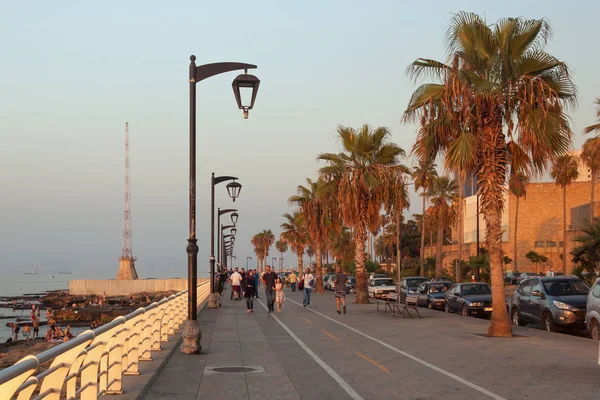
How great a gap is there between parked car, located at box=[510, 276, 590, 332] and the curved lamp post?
1233cm

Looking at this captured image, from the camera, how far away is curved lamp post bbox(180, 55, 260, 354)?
16453 mm

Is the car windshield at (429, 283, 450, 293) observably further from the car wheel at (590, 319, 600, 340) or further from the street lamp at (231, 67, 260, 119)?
the street lamp at (231, 67, 260, 119)

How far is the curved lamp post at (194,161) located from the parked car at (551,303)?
12332 millimetres

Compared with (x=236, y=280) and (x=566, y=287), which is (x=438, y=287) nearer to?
(x=236, y=280)

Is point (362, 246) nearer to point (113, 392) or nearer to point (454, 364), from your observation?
point (454, 364)

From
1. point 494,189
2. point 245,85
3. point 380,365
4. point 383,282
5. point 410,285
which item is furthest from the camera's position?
point 383,282

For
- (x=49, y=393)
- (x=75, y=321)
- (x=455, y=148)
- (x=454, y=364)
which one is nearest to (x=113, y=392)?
(x=49, y=393)

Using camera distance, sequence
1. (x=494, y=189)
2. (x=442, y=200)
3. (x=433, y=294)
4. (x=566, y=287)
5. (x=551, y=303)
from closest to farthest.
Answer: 1. (x=494, y=189)
2. (x=551, y=303)
3. (x=566, y=287)
4. (x=433, y=294)
5. (x=442, y=200)

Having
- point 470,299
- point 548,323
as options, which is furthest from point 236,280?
point 548,323

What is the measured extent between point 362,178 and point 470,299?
989 centimetres

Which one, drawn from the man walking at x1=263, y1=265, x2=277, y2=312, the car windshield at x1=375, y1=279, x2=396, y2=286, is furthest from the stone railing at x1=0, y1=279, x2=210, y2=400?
the car windshield at x1=375, y1=279, x2=396, y2=286

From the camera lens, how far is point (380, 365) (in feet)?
48.3

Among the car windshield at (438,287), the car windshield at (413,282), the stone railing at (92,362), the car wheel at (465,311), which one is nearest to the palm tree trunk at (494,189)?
the stone railing at (92,362)

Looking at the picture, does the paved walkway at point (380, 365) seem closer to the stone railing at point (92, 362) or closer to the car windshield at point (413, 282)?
the stone railing at point (92, 362)
